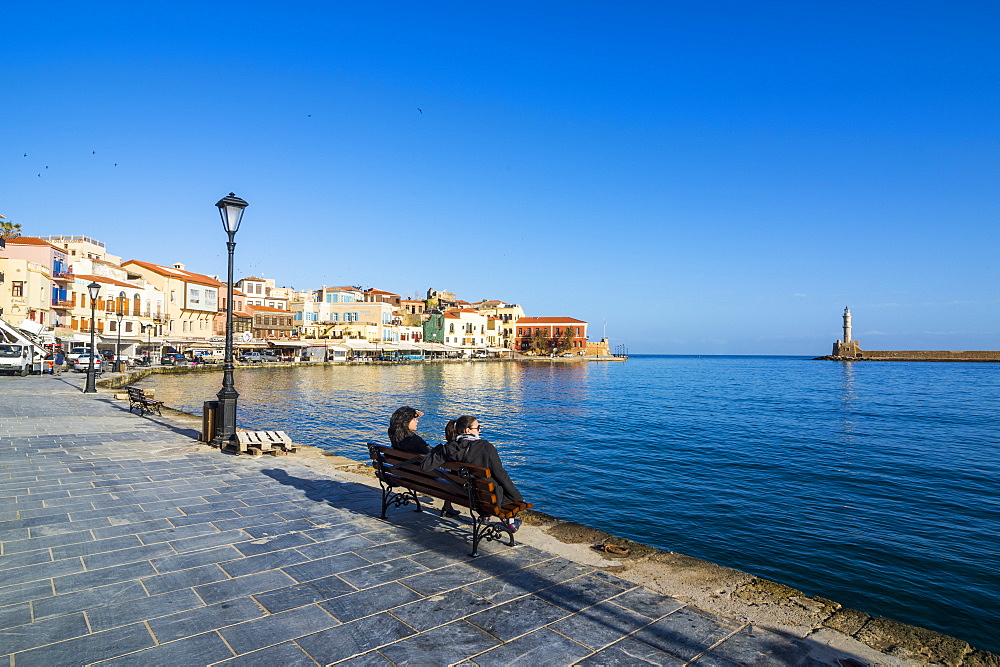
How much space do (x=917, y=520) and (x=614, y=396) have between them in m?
30.3

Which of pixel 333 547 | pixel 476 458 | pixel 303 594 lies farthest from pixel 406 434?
pixel 303 594

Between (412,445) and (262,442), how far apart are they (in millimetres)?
5425

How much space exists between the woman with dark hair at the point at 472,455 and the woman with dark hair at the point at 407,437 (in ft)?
1.90

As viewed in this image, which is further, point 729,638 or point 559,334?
point 559,334

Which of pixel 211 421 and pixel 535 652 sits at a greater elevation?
pixel 211 421

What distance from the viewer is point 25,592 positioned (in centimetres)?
430

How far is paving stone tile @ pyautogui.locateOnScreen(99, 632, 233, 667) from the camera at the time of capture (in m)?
3.37

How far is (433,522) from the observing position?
637 centimetres

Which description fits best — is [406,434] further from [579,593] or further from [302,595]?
[579,593]

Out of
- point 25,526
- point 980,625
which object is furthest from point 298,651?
point 980,625

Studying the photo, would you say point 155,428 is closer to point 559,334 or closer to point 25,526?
point 25,526

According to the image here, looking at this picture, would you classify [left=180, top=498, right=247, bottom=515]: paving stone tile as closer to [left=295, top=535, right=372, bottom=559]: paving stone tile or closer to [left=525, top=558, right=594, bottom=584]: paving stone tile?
[left=295, top=535, right=372, bottom=559]: paving stone tile

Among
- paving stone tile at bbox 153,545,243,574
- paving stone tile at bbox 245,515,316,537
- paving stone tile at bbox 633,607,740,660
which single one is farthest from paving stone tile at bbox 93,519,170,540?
paving stone tile at bbox 633,607,740,660

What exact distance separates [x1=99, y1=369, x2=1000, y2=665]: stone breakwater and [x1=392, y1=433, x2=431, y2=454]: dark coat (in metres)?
0.85
